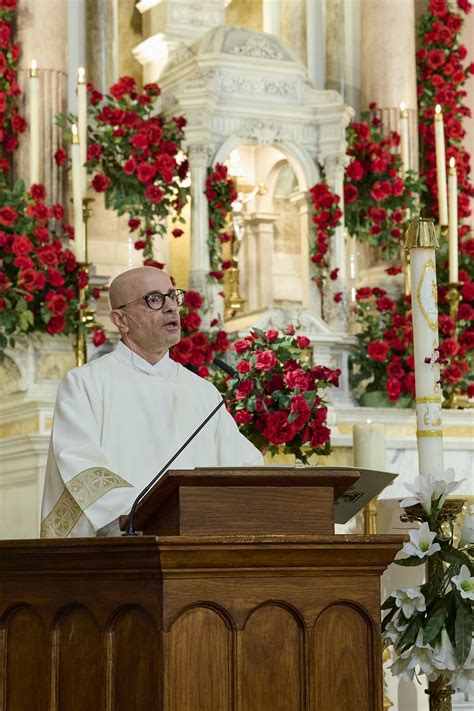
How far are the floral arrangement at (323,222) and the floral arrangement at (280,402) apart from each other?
69.7 inches

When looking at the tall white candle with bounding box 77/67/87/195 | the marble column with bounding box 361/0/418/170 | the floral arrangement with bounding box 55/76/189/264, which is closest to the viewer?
the tall white candle with bounding box 77/67/87/195

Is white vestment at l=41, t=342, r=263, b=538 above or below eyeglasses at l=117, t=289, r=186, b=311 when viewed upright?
below

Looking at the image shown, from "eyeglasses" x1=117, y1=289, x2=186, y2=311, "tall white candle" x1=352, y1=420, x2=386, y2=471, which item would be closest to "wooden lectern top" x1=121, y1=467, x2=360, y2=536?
"eyeglasses" x1=117, y1=289, x2=186, y2=311

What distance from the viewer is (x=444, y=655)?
3711 millimetres

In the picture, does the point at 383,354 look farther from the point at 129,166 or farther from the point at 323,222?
the point at 129,166

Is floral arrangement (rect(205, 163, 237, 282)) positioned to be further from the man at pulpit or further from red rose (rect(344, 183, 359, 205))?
the man at pulpit

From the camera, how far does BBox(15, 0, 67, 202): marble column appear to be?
7023 millimetres

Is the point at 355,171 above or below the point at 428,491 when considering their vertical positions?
above

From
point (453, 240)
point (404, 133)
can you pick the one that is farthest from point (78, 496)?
point (404, 133)

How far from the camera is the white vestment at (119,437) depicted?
3674mm

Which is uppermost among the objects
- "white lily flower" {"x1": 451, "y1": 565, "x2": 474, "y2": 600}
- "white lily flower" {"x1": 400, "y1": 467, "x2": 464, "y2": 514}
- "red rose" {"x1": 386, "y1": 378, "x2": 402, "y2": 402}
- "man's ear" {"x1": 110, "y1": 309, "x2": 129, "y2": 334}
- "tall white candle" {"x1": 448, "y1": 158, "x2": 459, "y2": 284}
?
"tall white candle" {"x1": 448, "y1": 158, "x2": 459, "y2": 284}

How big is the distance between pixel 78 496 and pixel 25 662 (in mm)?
494

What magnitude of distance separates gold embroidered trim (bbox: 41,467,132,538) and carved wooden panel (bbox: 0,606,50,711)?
1.25 feet

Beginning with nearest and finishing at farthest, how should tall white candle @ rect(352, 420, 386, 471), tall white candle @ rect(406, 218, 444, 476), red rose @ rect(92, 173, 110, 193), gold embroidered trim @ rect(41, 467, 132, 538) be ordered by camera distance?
gold embroidered trim @ rect(41, 467, 132, 538) < tall white candle @ rect(406, 218, 444, 476) < tall white candle @ rect(352, 420, 386, 471) < red rose @ rect(92, 173, 110, 193)
